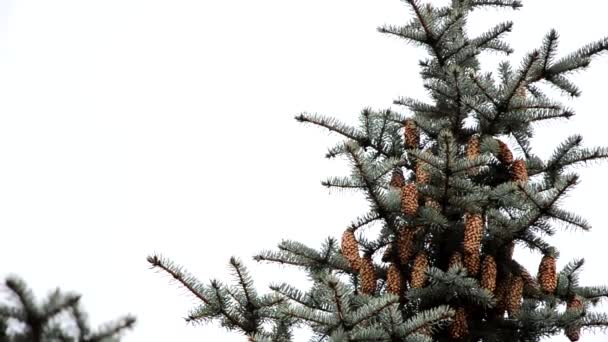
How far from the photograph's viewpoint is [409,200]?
5523mm

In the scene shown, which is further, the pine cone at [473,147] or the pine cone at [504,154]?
the pine cone at [504,154]

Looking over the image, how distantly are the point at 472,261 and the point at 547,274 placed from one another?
20.6 inches

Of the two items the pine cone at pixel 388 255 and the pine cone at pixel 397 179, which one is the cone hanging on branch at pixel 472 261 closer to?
the pine cone at pixel 388 255

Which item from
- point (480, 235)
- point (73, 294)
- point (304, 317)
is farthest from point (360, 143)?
point (73, 294)

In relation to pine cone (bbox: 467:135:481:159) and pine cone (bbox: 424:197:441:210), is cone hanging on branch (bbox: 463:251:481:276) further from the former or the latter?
pine cone (bbox: 467:135:481:159)

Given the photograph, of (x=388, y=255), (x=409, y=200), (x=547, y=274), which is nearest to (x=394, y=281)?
(x=388, y=255)

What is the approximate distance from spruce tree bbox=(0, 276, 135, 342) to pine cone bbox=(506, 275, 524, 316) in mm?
3243

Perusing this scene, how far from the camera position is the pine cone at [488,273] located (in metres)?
5.49

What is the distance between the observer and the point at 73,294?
2953 mm

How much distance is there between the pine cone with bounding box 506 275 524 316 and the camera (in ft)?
18.3

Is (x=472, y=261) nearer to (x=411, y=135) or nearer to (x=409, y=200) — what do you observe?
(x=409, y=200)

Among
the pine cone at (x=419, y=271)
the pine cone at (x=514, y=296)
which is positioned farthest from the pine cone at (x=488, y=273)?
the pine cone at (x=419, y=271)

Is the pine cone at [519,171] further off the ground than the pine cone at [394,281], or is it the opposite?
the pine cone at [519,171]

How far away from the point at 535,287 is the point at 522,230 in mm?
447
